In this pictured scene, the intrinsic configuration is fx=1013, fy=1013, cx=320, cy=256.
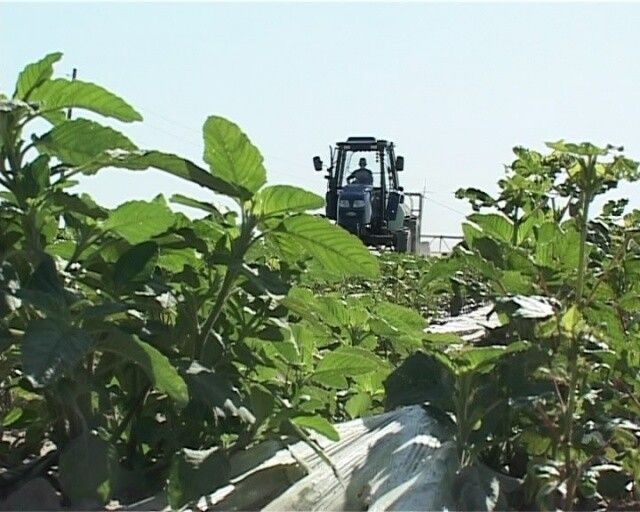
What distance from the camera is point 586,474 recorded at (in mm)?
1430

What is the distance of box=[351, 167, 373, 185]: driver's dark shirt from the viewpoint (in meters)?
18.4

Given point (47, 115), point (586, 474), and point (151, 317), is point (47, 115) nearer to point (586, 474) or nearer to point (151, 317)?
point (151, 317)

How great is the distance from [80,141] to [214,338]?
37 cm

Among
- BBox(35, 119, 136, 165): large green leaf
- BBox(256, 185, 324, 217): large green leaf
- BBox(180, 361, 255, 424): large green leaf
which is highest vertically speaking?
BBox(35, 119, 136, 165): large green leaf

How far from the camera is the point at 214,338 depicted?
5.27ft

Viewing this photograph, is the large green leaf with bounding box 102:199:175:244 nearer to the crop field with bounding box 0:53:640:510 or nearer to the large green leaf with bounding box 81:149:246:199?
the crop field with bounding box 0:53:640:510

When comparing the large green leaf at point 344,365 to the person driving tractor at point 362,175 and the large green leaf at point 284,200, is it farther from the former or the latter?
the person driving tractor at point 362,175

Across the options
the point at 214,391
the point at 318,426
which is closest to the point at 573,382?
the point at 318,426

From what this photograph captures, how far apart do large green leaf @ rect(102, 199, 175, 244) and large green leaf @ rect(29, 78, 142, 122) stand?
16 cm

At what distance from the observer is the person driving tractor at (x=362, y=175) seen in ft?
60.3

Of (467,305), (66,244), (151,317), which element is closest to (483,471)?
(151,317)

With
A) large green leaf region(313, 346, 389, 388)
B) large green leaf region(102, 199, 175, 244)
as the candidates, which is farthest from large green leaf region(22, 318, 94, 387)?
large green leaf region(313, 346, 389, 388)

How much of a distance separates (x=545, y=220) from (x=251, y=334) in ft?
2.03

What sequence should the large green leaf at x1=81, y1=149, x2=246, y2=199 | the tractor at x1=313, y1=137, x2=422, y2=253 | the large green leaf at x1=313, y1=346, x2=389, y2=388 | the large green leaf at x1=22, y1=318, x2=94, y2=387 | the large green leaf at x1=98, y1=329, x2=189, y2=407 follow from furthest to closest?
the tractor at x1=313, y1=137, x2=422, y2=253
the large green leaf at x1=313, y1=346, x2=389, y2=388
the large green leaf at x1=81, y1=149, x2=246, y2=199
the large green leaf at x1=98, y1=329, x2=189, y2=407
the large green leaf at x1=22, y1=318, x2=94, y2=387
